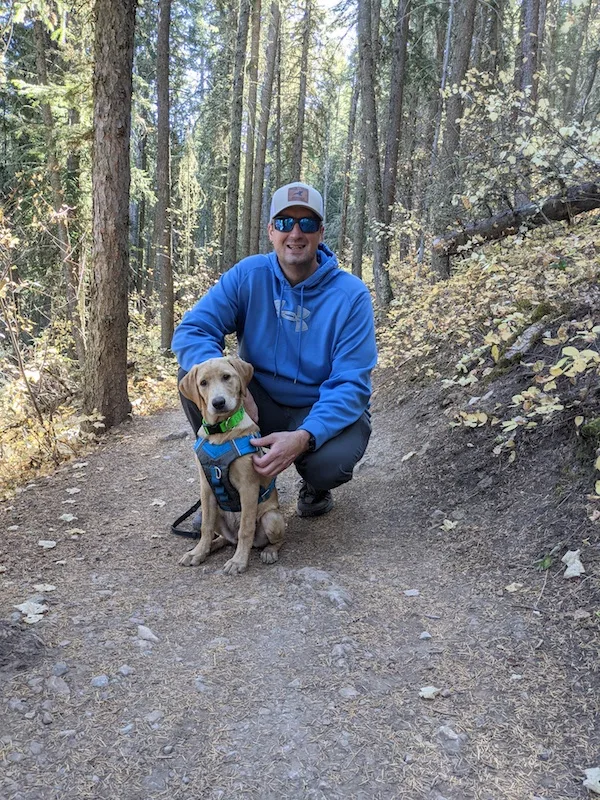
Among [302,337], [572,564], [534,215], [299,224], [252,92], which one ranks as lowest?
[572,564]

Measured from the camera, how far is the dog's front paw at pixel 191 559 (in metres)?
3.42

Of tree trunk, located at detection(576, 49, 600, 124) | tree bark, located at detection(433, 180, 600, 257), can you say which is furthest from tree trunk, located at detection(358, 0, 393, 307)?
tree trunk, located at detection(576, 49, 600, 124)

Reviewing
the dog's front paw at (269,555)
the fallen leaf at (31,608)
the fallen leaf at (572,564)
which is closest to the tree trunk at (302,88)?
the dog's front paw at (269,555)

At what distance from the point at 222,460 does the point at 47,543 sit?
147 centimetres

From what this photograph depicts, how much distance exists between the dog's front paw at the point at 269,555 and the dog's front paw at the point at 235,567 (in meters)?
0.15

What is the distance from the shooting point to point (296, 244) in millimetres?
3738

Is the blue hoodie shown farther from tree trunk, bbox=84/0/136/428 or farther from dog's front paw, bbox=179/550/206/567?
tree trunk, bbox=84/0/136/428

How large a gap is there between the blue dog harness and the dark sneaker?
846 millimetres

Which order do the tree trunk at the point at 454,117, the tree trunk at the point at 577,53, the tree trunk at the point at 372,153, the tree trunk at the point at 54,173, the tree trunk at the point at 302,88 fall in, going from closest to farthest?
the tree trunk at the point at 54,173
the tree trunk at the point at 454,117
the tree trunk at the point at 372,153
the tree trunk at the point at 302,88
the tree trunk at the point at 577,53

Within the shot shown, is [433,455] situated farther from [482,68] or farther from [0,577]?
[482,68]

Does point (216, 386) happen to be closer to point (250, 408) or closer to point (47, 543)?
point (250, 408)

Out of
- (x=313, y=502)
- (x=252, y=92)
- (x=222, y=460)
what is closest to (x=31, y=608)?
(x=222, y=460)

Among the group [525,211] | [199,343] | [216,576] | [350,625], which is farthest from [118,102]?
[350,625]

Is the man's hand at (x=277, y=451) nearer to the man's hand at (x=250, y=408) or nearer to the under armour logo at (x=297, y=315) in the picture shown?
the man's hand at (x=250, y=408)
